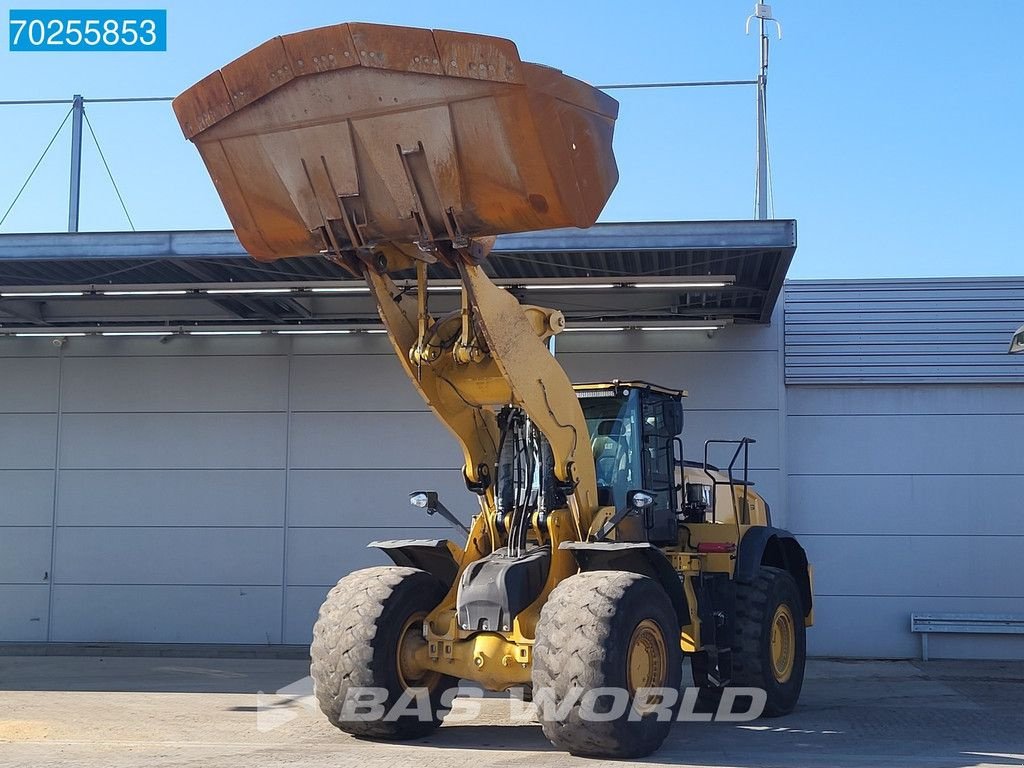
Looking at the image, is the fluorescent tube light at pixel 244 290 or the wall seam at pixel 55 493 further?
the wall seam at pixel 55 493

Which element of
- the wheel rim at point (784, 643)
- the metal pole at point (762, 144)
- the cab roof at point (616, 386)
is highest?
the metal pole at point (762, 144)

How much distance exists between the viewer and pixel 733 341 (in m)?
17.1

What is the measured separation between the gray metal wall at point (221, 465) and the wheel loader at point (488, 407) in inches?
246

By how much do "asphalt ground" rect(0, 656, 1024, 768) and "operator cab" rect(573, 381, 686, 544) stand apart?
178 cm

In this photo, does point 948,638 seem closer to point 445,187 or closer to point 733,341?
point 733,341

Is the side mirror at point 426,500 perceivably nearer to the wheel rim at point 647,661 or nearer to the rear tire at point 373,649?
the rear tire at point 373,649

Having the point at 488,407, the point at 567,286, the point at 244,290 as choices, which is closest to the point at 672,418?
the point at 488,407

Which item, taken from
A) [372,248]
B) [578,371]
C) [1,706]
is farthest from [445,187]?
[578,371]

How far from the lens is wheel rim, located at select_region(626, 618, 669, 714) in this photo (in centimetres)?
870

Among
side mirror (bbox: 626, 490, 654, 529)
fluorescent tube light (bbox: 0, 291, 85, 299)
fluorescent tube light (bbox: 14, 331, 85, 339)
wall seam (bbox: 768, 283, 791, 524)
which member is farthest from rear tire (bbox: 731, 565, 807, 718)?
fluorescent tube light (bbox: 14, 331, 85, 339)

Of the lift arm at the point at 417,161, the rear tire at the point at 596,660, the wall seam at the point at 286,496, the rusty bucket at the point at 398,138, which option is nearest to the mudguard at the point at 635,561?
the rear tire at the point at 596,660

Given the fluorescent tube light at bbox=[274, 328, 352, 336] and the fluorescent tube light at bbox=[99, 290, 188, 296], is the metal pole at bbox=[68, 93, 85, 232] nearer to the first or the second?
the fluorescent tube light at bbox=[99, 290, 188, 296]

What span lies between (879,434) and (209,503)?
962 centimetres

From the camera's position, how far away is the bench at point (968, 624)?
16.1 meters
